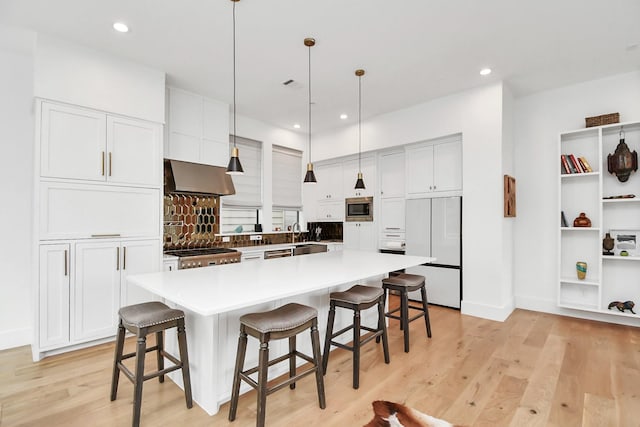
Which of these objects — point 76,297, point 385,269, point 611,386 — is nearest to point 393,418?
point 385,269

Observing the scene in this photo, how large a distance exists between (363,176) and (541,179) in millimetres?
2535

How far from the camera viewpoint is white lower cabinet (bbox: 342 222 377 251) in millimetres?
5328

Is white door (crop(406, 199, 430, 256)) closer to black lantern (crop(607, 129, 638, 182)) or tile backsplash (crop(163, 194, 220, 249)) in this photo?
black lantern (crop(607, 129, 638, 182))

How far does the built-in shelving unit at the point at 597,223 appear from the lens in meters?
3.62

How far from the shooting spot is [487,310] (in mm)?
3908

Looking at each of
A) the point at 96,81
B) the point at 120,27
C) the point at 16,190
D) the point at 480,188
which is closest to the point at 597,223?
the point at 480,188

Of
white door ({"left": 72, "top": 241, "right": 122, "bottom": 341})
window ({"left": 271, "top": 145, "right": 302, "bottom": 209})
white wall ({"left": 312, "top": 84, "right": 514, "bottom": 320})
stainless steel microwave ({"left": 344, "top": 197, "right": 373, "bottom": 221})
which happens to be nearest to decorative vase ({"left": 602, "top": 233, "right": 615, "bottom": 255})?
white wall ({"left": 312, "top": 84, "right": 514, "bottom": 320})

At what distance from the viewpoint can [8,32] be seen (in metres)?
2.75

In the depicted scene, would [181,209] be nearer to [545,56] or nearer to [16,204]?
[16,204]

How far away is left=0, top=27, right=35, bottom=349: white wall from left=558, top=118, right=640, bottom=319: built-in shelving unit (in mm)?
5812

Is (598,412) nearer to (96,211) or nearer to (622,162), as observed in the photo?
(622,162)

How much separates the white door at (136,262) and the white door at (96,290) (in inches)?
2.1

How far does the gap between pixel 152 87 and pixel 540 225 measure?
16.5 ft

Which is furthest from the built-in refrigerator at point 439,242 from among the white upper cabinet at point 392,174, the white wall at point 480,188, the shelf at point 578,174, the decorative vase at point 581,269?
the decorative vase at point 581,269
